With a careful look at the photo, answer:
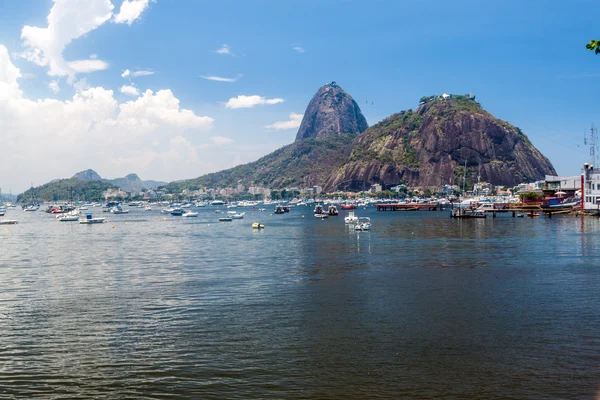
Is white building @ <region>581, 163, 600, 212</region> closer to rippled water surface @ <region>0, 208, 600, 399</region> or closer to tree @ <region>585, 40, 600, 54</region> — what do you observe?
rippled water surface @ <region>0, 208, 600, 399</region>

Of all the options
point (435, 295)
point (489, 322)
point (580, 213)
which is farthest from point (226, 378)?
point (580, 213)

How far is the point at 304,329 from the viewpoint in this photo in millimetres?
26609

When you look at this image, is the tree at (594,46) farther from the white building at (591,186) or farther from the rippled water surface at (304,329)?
the white building at (591,186)

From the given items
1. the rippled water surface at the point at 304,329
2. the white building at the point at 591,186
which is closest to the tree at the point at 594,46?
the rippled water surface at the point at 304,329

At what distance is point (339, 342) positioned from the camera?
24250 millimetres

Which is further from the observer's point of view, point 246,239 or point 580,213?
point 580,213

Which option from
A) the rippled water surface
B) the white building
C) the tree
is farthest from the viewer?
the white building

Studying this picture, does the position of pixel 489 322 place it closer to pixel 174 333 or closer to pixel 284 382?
pixel 284 382

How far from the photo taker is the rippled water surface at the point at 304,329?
1923 cm

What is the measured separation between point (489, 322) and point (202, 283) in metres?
22.4

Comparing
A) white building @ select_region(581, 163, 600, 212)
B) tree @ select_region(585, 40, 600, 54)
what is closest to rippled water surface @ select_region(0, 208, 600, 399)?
tree @ select_region(585, 40, 600, 54)

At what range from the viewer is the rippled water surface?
1923cm

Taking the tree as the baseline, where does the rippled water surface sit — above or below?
below

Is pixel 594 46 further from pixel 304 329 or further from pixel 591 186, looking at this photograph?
pixel 591 186
